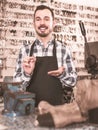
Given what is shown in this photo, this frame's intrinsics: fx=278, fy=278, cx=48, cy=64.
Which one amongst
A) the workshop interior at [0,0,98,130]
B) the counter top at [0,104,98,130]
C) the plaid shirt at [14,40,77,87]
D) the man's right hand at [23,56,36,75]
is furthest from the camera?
the workshop interior at [0,0,98,130]

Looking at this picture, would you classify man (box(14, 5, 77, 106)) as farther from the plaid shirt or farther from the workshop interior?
the workshop interior

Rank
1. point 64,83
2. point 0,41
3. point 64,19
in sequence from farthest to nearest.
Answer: point 64,19 → point 0,41 → point 64,83

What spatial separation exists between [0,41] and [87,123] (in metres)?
2.18

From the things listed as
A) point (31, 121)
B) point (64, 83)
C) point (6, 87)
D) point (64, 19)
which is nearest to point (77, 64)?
point (64, 19)

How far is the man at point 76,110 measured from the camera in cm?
152

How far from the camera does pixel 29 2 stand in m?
3.79

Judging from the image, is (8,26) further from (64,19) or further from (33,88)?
(33,88)

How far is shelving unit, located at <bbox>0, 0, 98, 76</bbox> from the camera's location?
3574mm

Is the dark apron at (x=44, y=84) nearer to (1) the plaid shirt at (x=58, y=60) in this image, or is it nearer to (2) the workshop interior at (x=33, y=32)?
(1) the plaid shirt at (x=58, y=60)

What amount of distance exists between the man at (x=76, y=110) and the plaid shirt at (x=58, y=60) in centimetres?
80

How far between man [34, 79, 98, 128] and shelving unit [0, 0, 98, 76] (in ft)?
6.72

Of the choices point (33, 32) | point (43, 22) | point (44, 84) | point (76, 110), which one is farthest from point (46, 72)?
point (33, 32)

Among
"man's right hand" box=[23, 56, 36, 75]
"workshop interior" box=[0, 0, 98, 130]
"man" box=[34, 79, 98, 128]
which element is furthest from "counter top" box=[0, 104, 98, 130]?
"workshop interior" box=[0, 0, 98, 130]

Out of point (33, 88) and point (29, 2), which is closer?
point (33, 88)
